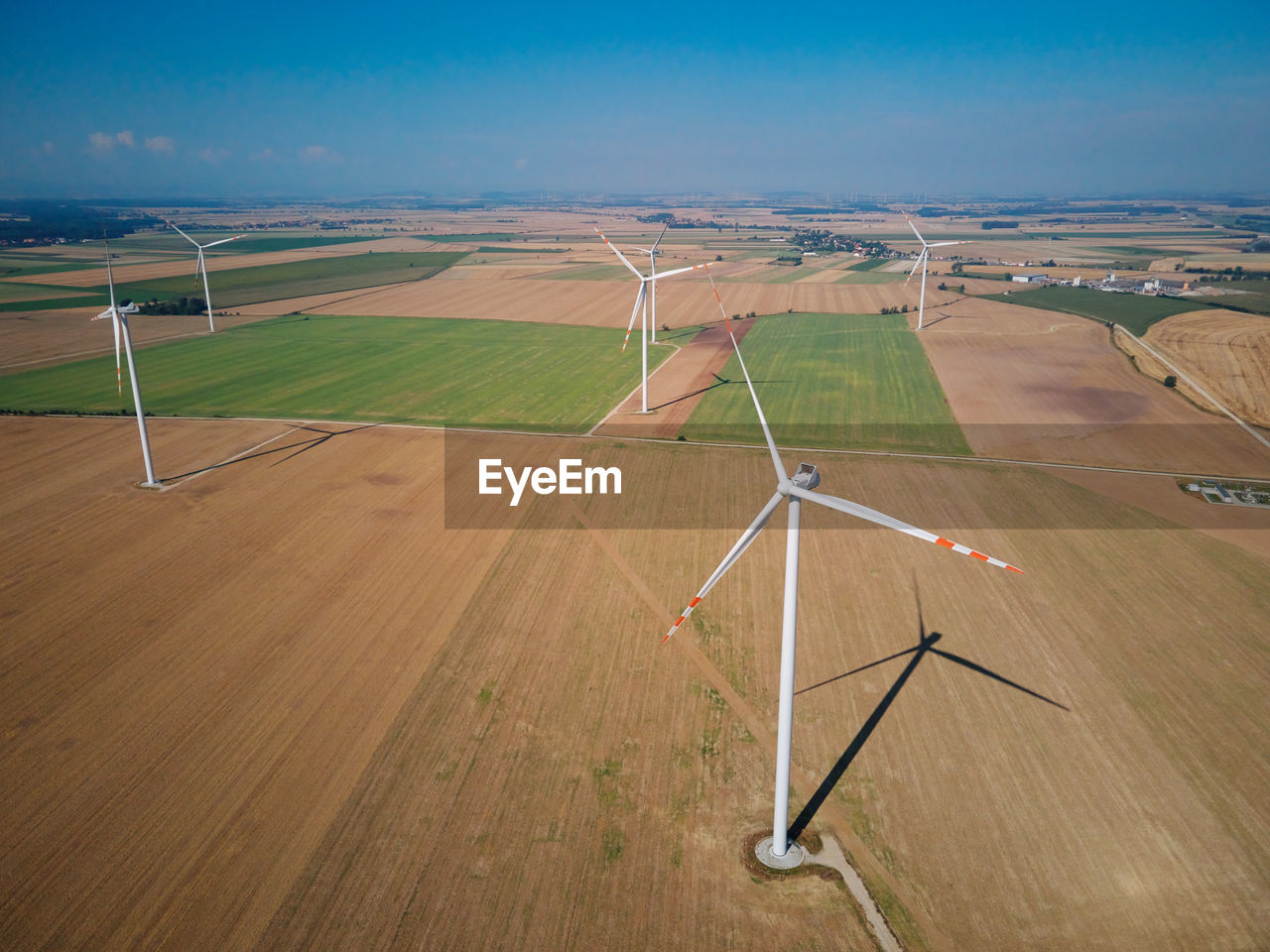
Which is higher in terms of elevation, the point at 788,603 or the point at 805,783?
the point at 788,603

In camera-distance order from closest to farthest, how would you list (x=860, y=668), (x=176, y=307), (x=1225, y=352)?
1. (x=860, y=668)
2. (x=1225, y=352)
3. (x=176, y=307)

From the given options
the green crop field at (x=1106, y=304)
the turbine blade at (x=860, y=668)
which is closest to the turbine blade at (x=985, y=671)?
the turbine blade at (x=860, y=668)

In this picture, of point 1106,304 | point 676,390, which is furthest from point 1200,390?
point 1106,304

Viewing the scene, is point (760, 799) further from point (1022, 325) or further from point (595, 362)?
point (1022, 325)

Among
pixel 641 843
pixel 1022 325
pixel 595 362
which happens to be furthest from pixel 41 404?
pixel 1022 325

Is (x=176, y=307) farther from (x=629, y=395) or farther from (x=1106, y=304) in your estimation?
(x=1106, y=304)

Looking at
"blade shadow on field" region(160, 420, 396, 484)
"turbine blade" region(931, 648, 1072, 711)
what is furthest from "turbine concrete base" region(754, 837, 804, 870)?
"blade shadow on field" region(160, 420, 396, 484)

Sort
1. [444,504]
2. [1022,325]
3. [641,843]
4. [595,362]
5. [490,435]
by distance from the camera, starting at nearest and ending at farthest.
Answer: [641,843], [444,504], [490,435], [595,362], [1022,325]
